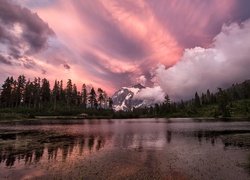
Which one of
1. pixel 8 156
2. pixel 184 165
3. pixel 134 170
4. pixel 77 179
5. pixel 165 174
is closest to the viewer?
pixel 77 179

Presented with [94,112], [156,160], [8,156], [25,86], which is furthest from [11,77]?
[156,160]

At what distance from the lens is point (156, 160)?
2700 centimetres

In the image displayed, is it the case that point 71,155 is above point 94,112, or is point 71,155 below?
below

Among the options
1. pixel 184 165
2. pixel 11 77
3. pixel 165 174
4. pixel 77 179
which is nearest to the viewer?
pixel 77 179

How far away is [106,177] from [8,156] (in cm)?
1925

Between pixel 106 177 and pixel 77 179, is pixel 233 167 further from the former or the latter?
pixel 77 179

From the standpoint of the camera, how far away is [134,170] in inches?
882

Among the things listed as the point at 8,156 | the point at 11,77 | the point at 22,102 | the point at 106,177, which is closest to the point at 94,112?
the point at 22,102

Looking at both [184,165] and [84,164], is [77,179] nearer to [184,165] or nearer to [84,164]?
[84,164]

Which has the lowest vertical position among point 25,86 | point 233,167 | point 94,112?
point 233,167

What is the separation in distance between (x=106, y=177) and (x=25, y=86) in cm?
19131

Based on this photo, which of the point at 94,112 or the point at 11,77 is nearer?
the point at 11,77

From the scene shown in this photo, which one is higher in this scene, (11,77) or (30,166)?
(11,77)

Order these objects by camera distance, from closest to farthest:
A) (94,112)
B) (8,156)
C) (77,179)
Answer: (77,179) < (8,156) < (94,112)
